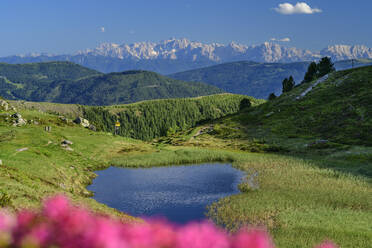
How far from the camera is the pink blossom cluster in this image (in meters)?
3.62

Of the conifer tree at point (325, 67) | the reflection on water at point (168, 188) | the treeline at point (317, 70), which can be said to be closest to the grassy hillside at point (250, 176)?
the reflection on water at point (168, 188)

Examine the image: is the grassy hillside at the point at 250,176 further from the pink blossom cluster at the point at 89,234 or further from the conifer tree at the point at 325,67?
the conifer tree at the point at 325,67

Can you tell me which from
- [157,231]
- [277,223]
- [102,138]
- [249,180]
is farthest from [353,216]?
[102,138]

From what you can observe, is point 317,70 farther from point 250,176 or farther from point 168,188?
point 168,188

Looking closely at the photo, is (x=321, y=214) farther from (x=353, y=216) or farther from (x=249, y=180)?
(x=249, y=180)

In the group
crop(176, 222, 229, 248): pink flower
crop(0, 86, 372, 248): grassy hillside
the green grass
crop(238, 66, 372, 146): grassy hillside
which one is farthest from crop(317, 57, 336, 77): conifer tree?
crop(176, 222, 229, 248): pink flower

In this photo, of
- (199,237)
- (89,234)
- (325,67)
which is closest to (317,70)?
(325,67)

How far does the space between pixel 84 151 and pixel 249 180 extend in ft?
149

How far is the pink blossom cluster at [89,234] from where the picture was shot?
362 cm

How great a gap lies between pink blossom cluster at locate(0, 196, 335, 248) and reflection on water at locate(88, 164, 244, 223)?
3533cm

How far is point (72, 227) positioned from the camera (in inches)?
152

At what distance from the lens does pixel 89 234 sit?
3.49 meters

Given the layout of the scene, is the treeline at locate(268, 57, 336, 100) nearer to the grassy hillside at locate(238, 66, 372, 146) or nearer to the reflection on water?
the grassy hillside at locate(238, 66, 372, 146)

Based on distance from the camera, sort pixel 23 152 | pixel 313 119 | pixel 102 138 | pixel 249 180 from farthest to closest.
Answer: pixel 313 119
pixel 102 138
pixel 249 180
pixel 23 152
